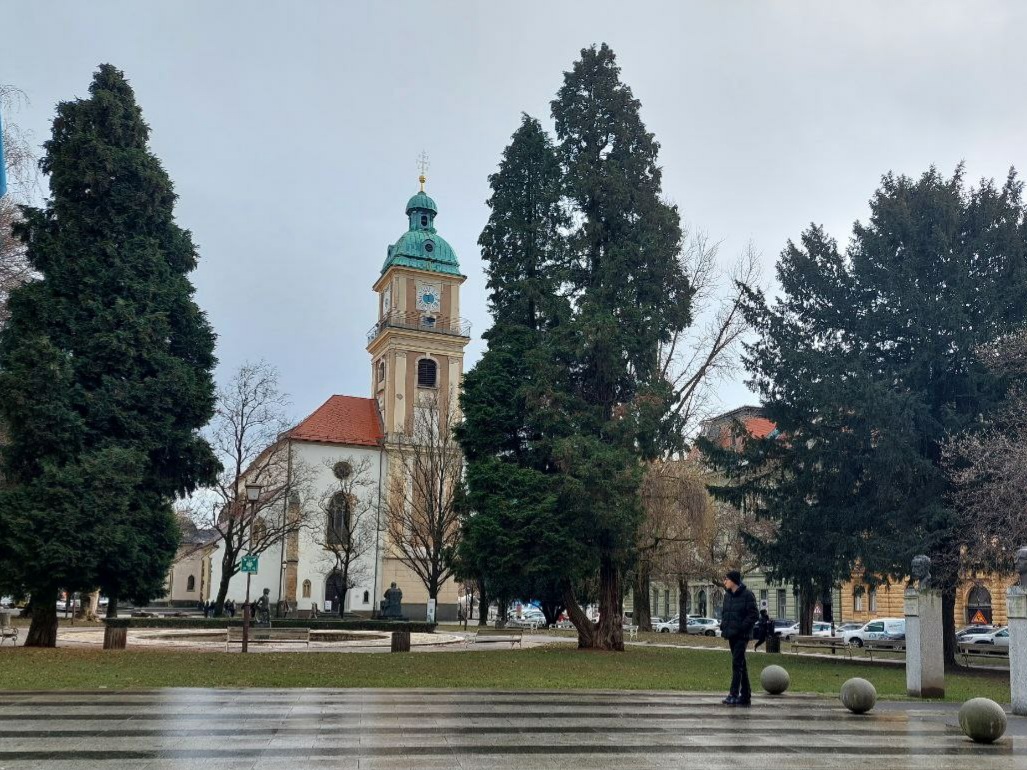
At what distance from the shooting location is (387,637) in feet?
111

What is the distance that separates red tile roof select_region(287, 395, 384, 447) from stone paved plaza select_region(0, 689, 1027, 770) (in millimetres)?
49386

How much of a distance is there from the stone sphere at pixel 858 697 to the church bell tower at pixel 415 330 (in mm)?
50037

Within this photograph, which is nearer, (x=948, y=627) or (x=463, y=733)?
(x=463, y=733)

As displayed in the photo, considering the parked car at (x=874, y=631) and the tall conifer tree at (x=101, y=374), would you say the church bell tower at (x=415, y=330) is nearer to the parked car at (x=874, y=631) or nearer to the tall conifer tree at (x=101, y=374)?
the parked car at (x=874, y=631)

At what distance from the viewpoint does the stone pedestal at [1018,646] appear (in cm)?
1349

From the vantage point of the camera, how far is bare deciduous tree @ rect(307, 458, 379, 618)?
190 ft

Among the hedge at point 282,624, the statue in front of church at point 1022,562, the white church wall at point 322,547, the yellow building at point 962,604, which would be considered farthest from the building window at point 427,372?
the statue in front of church at point 1022,562

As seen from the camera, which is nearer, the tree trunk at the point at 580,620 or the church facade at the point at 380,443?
the tree trunk at the point at 580,620

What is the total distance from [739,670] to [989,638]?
3217cm

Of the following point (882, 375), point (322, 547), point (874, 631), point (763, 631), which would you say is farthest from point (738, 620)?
point (322, 547)

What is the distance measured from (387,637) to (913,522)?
18.5m

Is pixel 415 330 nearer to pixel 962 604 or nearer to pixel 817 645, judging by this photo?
pixel 962 604

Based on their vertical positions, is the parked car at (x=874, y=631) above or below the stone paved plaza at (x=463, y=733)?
below

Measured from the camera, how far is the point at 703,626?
5559 centimetres
